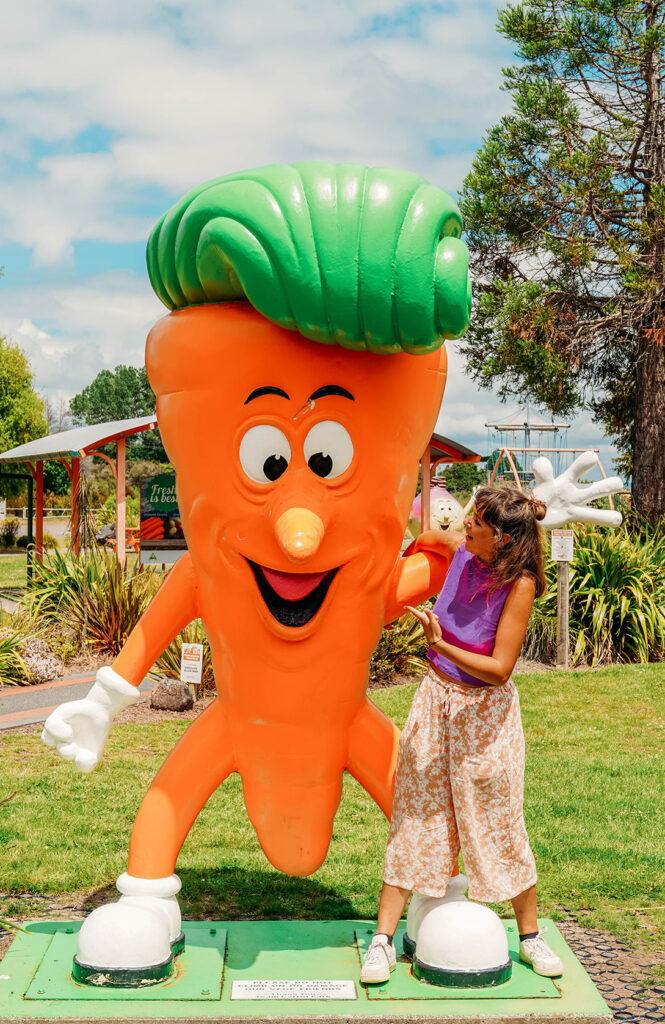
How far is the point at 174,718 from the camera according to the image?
793 cm

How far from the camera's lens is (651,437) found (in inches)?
488

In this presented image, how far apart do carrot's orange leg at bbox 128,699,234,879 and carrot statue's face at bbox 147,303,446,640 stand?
500 millimetres

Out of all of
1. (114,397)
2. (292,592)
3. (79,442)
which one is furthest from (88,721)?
(114,397)

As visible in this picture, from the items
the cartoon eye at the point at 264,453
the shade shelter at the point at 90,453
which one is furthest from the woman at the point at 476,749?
the shade shelter at the point at 90,453

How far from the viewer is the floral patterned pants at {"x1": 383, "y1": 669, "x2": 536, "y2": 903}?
9.69 ft

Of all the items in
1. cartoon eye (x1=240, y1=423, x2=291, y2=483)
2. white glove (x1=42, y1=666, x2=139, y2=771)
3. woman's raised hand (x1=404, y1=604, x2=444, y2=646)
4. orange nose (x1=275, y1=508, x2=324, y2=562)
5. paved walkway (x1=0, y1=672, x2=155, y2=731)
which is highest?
cartoon eye (x1=240, y1=423, x2=291, y2=483)

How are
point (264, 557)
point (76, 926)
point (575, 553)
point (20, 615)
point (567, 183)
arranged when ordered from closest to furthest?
point (264, 557) < point (76, 926) < point (20, 615) < point (575, 553) < point (567, 183)

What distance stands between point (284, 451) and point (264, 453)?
0.21 ft

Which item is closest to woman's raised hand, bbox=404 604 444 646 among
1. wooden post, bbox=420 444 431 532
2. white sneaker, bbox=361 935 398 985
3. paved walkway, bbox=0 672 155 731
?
white sneaker, bbox=361 935 398 985

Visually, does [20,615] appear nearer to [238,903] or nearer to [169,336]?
[238,903]

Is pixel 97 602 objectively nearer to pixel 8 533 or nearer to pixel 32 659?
pixel 32 659

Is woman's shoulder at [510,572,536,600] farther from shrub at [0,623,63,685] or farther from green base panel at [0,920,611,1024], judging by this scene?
shrub at [0,623,63,685]

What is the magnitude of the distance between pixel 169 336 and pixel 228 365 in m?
0.28

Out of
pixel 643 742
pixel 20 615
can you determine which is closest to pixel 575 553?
pixel 643 742
